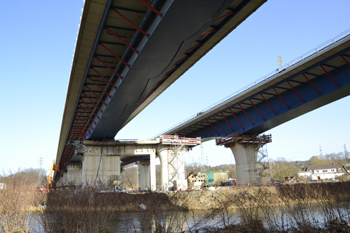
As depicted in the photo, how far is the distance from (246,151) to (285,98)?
12541mm

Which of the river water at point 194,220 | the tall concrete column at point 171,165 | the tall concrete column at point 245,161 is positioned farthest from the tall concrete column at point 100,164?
the tall concrete column at point 245,161

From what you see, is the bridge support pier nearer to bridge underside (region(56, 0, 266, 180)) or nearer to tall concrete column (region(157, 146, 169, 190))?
tall concrete column (region(157, 146, 169, 190))

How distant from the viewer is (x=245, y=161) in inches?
1667

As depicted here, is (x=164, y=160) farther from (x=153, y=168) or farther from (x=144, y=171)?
(x=144, y=171)

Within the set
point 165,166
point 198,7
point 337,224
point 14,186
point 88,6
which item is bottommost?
point 337,224

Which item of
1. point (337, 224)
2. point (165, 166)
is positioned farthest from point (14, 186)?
point (165, 166)

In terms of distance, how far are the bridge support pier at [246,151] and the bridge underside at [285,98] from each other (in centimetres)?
123

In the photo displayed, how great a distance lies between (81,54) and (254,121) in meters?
25.8

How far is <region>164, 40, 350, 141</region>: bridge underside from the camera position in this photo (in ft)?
86.3

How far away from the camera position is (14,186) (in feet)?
60.7

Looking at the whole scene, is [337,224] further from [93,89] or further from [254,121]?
[254,121]

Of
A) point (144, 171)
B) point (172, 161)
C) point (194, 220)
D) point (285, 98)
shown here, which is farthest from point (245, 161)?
point (144, 171)

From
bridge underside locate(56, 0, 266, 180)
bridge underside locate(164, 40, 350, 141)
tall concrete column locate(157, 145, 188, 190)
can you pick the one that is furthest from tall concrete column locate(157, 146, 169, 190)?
bridge underside locate(56, 0, 266, 180)

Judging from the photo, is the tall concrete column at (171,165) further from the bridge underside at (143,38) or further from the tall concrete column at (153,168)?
the bridge underside at (143,38)
